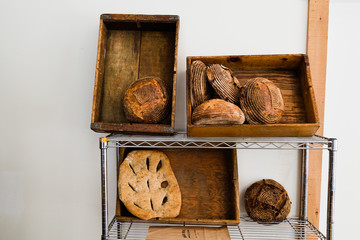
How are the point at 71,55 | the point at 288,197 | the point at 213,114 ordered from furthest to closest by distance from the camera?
the point at 71,55 → the point at 288,197 → the point at 213,114

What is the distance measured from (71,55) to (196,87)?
764 millimetres

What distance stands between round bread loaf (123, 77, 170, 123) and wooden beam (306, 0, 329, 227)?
31.6 inches

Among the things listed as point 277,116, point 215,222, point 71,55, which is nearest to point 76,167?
point 71,55

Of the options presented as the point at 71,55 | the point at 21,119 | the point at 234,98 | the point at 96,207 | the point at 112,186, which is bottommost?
the point at 96,207

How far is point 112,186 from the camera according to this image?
1.42 m

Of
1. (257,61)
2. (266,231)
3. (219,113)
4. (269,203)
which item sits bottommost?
(266,231)

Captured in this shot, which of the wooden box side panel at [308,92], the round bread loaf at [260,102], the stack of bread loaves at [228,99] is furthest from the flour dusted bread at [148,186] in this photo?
the wooden box side panel at [308,92]

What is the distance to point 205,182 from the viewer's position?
51.8 inches

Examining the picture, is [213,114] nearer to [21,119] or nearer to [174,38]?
[174,38]

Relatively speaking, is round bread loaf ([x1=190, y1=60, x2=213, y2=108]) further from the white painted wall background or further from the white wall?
the white wall

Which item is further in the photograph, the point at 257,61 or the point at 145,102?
the point at 257,61

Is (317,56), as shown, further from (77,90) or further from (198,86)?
(77,90)

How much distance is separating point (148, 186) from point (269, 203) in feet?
1.91

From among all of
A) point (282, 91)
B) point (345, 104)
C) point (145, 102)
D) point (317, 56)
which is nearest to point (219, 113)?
point (145, 102)
